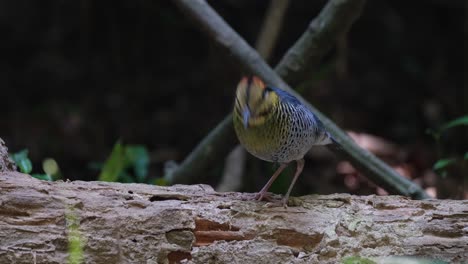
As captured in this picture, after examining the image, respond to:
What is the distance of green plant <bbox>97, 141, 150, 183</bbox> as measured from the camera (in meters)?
4.25

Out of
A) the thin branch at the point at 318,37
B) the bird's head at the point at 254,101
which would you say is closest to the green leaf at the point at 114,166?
the thin branch at the point at 318,37

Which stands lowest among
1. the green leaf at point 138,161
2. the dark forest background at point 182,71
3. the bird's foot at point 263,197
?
the bird's foot at point 263,197

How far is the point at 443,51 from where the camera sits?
7.35 meters

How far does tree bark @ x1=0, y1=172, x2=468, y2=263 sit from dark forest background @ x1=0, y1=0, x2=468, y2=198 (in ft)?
12.1

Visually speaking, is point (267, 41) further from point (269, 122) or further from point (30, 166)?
point (269, 122)

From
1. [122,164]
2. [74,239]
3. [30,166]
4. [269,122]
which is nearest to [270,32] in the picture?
[122,164]

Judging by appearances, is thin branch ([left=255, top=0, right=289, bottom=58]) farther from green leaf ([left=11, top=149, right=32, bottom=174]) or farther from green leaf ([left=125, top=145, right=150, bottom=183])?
green leaf ([left=11, top=149, right=32, bottom=174])

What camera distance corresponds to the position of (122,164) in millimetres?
4293

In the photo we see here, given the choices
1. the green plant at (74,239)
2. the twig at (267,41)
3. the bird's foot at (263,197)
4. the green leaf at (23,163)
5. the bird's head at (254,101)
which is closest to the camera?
the green plant at (74,239)

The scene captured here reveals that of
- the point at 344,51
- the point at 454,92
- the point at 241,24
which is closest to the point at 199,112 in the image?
the point at 241,24

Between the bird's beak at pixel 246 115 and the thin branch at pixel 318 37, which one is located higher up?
the thin branch at pixel 318 37

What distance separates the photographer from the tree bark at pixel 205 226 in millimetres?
2689

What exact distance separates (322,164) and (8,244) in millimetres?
4198

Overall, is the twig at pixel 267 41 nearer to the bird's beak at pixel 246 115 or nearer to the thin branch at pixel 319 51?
the thin branch at pixel 319 51
